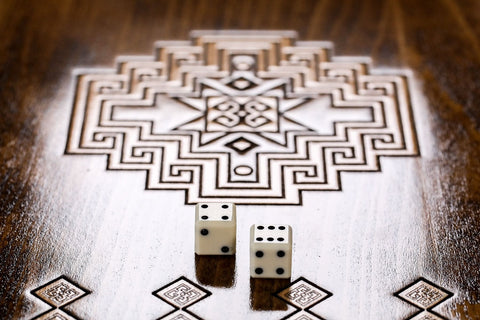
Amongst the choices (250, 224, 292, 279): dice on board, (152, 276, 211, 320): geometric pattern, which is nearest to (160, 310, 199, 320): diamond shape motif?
(152, 276, 211, 320): geometric pattern

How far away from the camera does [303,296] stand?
2.62 metres

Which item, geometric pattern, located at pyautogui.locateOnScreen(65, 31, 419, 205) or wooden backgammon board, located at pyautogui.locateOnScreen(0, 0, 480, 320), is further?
geometric pattern, located at pyautogui.locateOnScreen(65, 31, 419, 205)

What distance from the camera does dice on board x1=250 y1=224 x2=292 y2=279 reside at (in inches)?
103

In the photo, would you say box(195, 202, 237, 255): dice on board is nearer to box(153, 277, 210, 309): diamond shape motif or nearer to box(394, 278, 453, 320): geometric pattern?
box(153, 277, 210, 309): diamond shape motif

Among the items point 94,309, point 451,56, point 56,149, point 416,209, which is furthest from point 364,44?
point 94,309

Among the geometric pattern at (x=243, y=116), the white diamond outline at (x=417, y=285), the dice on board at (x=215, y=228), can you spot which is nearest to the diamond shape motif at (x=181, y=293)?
the dice on board at (x=215, y=228)

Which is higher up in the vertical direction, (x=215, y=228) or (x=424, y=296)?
(x=215, y=228)

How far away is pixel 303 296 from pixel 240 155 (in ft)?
2.17

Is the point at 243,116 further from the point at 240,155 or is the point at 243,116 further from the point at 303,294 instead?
the point at 303,294

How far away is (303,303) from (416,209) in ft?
1.72

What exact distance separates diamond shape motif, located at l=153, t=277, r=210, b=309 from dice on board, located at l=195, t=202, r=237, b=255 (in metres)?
0.12

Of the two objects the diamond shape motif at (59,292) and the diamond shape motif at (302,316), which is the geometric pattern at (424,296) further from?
the diamond shape motif at (59,292)

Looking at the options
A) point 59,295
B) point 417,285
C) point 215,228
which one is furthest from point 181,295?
point 417,285

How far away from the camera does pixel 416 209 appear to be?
9.63 feet
